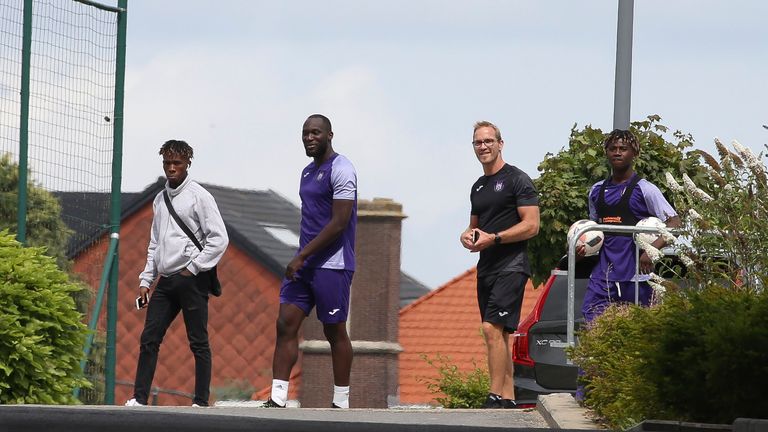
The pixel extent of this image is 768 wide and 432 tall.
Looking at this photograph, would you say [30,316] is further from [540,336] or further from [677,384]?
[677,384]

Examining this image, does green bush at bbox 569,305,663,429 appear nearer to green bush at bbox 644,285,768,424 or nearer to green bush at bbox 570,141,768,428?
green bush at bbox 570,141,768,428

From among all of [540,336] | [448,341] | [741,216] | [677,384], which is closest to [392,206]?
[448,341]

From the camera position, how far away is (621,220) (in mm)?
11703

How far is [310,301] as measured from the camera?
11.6m

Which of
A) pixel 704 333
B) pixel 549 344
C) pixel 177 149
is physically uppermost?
pixel 177 149

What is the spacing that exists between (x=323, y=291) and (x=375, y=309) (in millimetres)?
12410

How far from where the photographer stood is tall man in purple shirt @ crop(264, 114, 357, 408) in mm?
11391

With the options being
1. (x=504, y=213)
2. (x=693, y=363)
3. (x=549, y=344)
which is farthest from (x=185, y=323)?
(x=693, y=363)

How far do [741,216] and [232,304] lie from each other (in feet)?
80.7

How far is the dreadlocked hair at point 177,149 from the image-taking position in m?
12.4

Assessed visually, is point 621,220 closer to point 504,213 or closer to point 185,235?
point 504,213

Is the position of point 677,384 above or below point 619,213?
below

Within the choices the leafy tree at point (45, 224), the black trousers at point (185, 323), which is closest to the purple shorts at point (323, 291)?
the black trousers at point (185, 323)

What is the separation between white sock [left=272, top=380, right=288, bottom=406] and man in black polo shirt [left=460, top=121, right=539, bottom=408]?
52.4 inches
